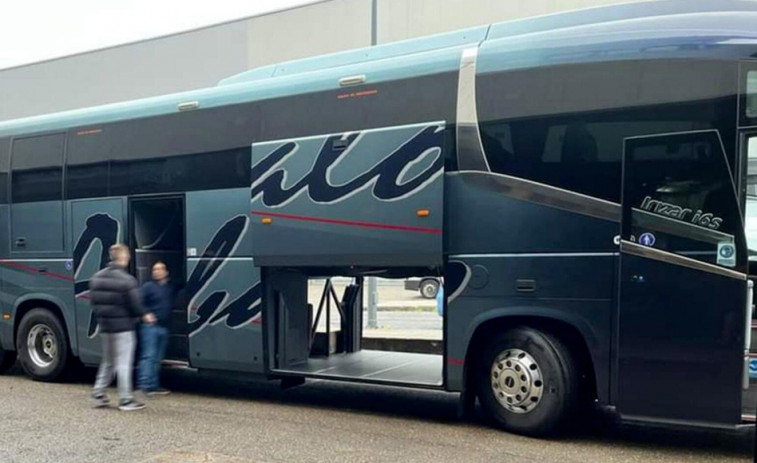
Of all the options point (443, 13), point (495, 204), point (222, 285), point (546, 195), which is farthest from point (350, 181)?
point (443, 13)

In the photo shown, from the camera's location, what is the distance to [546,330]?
6.16m

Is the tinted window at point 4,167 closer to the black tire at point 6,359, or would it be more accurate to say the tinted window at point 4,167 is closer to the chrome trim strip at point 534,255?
the black tire at point 6,359

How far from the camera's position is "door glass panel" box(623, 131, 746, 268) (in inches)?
212

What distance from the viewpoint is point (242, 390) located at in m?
8.91

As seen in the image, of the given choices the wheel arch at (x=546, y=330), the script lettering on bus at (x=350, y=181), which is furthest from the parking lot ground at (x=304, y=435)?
the script lettering on bus at (x=350, y=181)

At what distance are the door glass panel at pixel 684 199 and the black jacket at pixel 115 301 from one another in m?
5.25

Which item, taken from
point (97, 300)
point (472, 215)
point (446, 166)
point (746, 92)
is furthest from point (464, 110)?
point (97, 300)

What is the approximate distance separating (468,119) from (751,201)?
2.55m

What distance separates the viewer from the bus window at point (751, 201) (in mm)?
5461

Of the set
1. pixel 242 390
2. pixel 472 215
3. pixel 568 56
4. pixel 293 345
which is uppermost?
pixel 568 56

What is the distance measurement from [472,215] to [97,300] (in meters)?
4.30

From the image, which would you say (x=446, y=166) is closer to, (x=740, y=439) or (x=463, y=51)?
(x=463, y=51)

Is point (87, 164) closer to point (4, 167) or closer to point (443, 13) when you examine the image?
point (4, 167)

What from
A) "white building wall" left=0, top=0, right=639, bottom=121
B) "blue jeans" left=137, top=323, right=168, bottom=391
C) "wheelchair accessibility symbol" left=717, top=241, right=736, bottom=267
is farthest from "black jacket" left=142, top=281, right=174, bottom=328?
"white building wall" left=0, top=0, right=639, bottom=121
